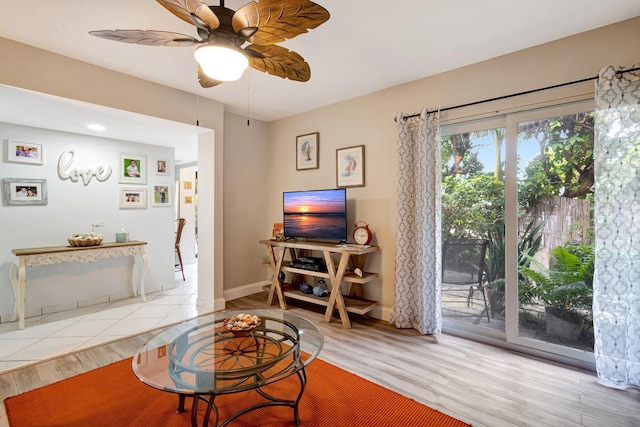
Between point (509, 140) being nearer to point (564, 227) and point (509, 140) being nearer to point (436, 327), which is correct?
point (564, 227)

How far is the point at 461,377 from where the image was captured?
213 centimetres

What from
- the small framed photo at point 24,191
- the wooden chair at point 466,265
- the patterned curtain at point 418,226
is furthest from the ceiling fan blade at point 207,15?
the small framed photo at point 24,191

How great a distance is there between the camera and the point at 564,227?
7.75 feet

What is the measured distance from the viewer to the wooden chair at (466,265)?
2770mm

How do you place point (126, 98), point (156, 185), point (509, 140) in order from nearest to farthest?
point (509, 140)
point (126, 98)
point (156, 185)

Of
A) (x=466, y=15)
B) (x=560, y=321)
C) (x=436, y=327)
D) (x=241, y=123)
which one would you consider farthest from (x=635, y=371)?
(x=241, y=123)

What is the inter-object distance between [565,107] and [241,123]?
3519 mm

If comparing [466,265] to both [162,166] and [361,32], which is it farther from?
[162,166]

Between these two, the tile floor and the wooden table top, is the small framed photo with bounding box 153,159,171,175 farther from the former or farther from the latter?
the tile floor

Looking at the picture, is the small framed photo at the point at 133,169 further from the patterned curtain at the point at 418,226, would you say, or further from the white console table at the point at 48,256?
the patterned curtain at the point at 418,226

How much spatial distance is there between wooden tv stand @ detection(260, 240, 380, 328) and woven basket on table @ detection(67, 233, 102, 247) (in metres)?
2.12

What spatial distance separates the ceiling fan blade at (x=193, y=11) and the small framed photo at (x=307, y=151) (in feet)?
7.97

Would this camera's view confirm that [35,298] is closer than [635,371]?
No

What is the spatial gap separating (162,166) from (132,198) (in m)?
0.66
